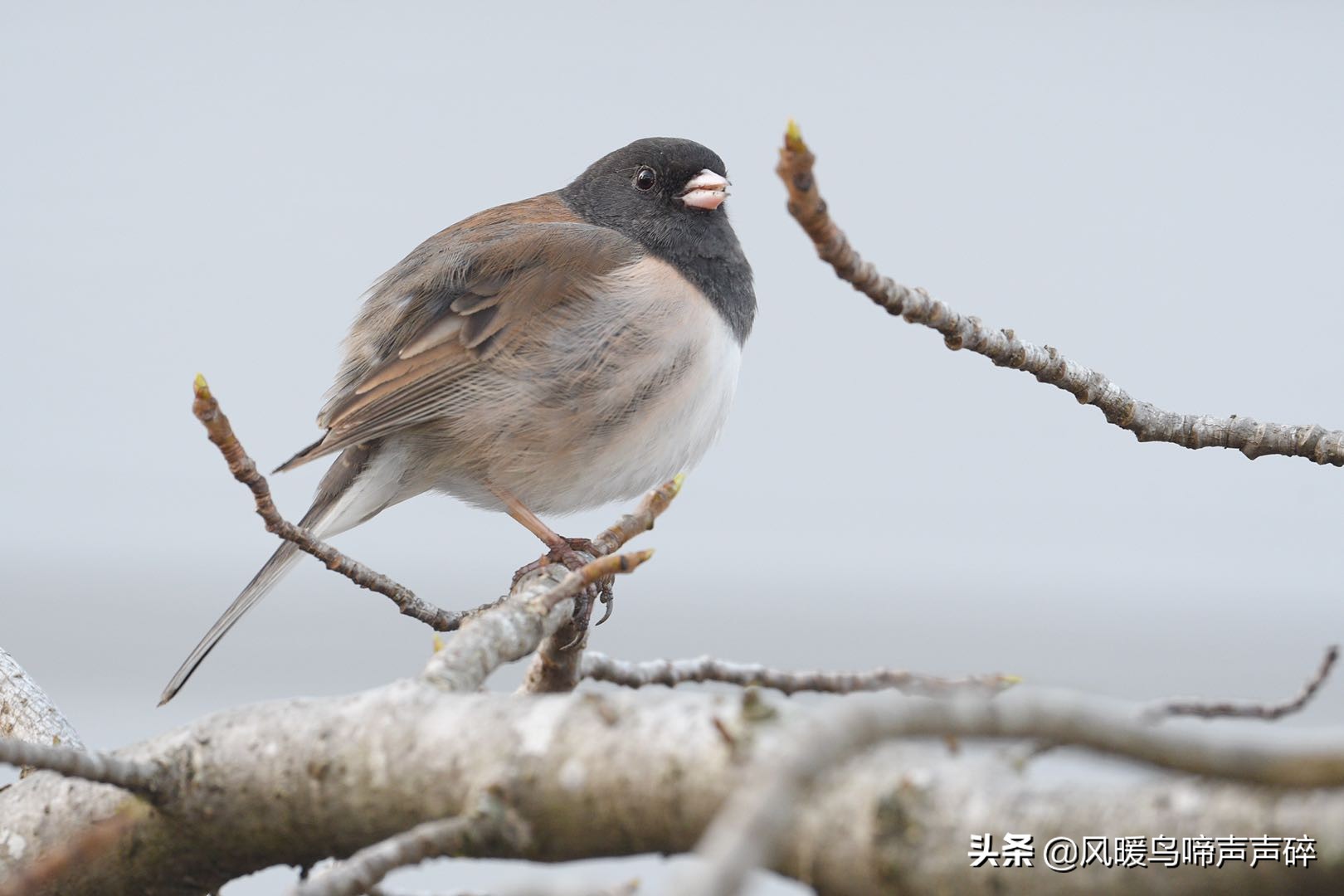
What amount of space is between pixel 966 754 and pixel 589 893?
0.27 m

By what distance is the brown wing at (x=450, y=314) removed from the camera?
227 centimetres

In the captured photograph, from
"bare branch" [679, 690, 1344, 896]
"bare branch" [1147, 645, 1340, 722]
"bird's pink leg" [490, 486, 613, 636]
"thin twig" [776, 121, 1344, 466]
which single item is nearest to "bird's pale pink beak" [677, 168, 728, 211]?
"bird's pink leg" [490, 486, 613, 636]

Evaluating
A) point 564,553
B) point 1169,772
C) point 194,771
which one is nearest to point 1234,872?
point 1169,772

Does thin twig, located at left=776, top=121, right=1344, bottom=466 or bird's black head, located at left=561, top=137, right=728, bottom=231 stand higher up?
bird's black head, located at left=561, top=137, right=728, bottom=231

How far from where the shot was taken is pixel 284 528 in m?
1.36

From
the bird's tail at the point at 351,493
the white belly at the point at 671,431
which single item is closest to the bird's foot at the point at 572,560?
the white belly at the point at 671,431

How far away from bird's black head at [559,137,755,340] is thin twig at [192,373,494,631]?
3.43 feet

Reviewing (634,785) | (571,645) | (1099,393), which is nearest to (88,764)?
A: (634,785)

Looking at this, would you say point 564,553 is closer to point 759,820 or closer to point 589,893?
point 589,893

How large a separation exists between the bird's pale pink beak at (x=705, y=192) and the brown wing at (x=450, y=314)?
0.20 m

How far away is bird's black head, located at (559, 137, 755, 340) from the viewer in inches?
98.2

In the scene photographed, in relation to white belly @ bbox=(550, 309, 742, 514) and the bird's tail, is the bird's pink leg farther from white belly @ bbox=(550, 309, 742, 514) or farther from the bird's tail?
the bird's tail

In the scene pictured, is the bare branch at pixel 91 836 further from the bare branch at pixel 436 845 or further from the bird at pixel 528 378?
the bird at pixel 528 378

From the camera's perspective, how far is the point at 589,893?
0.85 m
